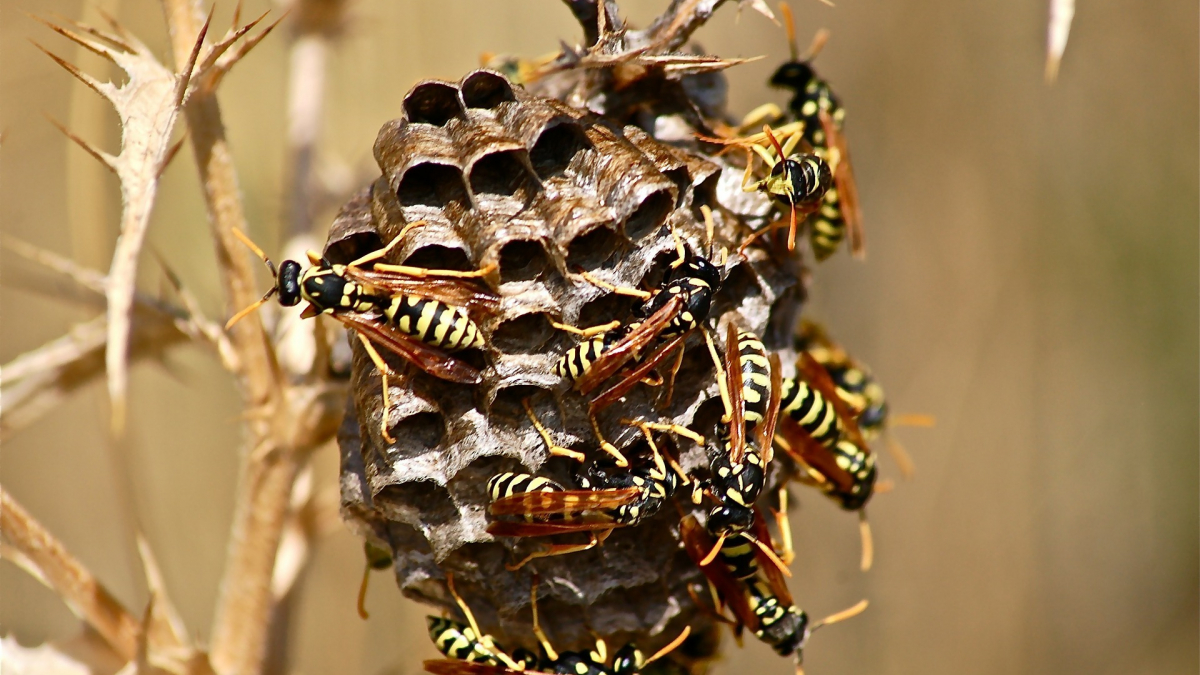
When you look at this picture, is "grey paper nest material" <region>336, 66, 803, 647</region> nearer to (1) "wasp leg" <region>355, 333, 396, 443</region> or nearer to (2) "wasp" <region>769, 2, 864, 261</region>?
(1) "wasp leg" <region>355, 333, 396, 443</region>

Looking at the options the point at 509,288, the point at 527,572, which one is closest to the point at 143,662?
the point at 527,572

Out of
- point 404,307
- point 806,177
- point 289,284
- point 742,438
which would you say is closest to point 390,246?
point 404,307

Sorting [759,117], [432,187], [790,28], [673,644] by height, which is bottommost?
[673,644]

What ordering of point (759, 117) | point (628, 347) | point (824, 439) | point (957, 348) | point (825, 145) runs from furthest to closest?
point (957, 348)
point (825, 145)
point (759, 117)
point (824, 439)
point (628, 347)

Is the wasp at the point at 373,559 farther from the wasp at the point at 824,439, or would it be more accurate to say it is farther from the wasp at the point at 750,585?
the wasp at the point at 824,439

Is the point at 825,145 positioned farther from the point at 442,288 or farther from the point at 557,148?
the point at 442,288

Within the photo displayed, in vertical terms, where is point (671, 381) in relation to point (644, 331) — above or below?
below

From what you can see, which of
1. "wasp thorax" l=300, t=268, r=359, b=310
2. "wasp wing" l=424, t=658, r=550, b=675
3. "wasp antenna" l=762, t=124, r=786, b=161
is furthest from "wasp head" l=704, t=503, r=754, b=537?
"wasp thorax" l=300, t=268, r=359, b=310

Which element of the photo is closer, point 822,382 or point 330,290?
point 330,290

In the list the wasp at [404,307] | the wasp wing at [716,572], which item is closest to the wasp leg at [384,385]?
the wasp at [404,307]
